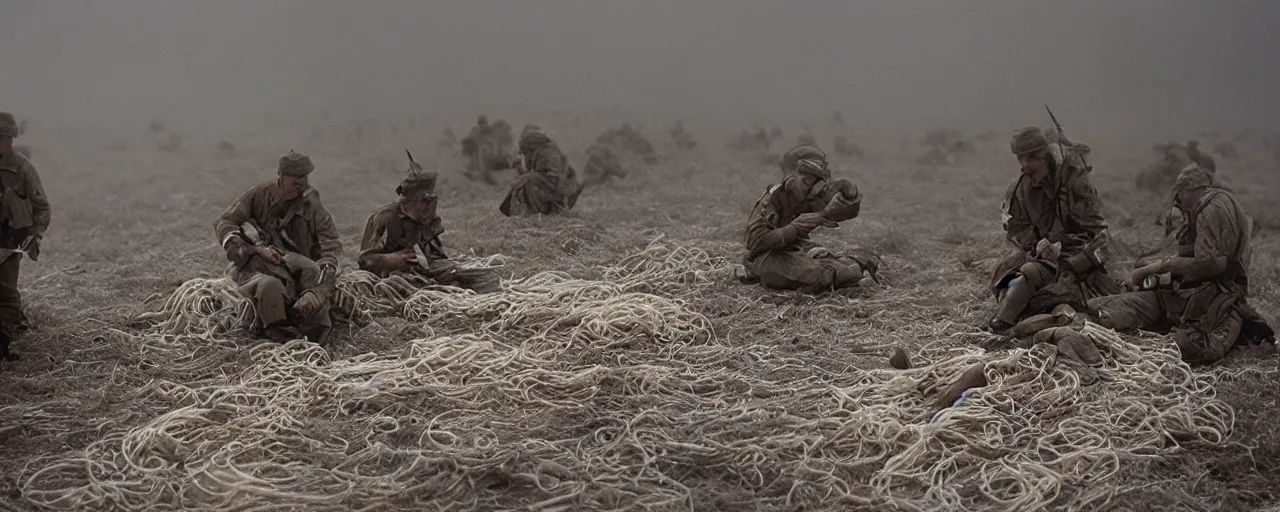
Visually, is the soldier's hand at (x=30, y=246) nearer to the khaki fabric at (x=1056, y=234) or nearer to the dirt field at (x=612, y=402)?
the dirt field at (x=612, y=402)

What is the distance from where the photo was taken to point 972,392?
5875 millimetres

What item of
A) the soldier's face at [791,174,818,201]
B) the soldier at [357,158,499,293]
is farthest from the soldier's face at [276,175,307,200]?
the soldier's face at [791,174,818,201]

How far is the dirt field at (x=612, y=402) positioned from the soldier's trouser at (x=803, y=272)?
0.38 ft

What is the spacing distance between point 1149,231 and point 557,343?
6191 mm

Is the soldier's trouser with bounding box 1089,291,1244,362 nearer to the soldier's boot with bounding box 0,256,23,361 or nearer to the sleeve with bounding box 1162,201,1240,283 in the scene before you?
the sleeve with bounding box 1162,201,1240,283

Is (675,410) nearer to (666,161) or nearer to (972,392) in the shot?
(972,392)

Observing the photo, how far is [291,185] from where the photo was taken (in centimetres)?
701

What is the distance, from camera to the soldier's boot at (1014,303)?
7078 millimetres

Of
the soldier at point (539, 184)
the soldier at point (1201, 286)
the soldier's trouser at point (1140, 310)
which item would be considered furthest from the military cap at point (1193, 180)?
the soldier at point (539, 184)

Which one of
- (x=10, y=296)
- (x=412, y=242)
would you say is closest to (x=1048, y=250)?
(x=412, y=242)

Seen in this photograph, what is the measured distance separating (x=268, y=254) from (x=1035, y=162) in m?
4.73

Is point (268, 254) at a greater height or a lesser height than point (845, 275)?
greater

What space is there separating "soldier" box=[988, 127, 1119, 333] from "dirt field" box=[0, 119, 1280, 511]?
0.37 metres

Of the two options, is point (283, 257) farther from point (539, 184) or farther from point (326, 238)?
point (539, 184)
